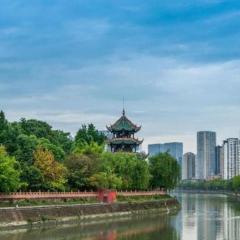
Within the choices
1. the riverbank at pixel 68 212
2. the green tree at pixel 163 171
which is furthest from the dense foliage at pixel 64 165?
the riverbank at pixel 68 212

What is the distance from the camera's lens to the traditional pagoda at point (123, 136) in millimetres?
95875

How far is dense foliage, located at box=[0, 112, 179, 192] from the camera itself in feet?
201

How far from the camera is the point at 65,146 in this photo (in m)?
87.7

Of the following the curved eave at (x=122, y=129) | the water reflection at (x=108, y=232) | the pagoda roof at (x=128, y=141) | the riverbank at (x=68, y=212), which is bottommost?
the water reflection at (x=108, y=232)

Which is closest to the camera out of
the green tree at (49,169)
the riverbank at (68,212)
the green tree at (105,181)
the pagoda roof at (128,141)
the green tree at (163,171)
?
the riverbank at (68,212)

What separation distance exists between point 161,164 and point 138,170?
7.29 meters

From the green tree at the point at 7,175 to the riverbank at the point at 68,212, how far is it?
2.09 meters

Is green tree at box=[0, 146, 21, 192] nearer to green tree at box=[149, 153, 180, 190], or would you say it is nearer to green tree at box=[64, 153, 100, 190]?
green tree at box=[64, 153, 100, 190]

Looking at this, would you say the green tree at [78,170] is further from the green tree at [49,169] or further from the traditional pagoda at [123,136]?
the traditional pagoda at [123,136]

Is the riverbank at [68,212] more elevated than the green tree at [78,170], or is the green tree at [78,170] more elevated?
the green tree at [78,170]

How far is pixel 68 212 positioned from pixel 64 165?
9.05m

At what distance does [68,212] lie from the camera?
6147cm

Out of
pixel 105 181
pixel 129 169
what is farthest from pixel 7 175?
pixel 129 169

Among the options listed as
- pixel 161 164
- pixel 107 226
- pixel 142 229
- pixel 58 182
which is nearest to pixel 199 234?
pixel 142 229
